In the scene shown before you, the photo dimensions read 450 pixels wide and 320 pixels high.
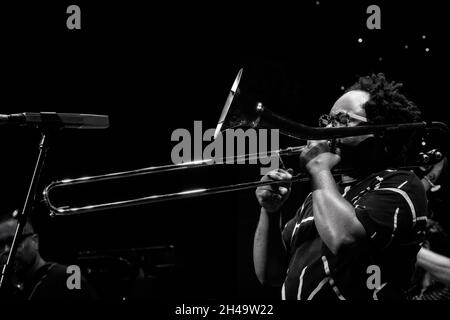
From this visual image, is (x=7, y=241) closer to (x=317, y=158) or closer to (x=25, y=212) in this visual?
(x=25, y=212)

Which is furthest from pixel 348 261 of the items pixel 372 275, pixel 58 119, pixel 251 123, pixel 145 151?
pixel 145 151

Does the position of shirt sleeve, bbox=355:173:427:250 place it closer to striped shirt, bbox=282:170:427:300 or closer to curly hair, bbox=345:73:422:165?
striped shirt, bbox=282:170:427:300

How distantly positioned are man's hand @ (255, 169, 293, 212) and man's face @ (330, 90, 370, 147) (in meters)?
0.27

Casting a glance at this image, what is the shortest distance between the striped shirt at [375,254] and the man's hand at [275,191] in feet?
0.87

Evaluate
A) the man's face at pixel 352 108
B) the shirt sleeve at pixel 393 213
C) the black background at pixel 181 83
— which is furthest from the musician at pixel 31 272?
the shirt sleeve at pixel 393 213

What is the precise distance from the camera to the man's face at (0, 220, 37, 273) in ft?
13.7

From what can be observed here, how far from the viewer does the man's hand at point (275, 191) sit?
2.20m

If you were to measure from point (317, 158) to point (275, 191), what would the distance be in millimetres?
277

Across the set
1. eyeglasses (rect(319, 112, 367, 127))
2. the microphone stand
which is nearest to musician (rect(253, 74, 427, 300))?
eyeglasses (rect(319, 112, 367, 127))

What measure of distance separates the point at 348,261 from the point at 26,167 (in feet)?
12.2

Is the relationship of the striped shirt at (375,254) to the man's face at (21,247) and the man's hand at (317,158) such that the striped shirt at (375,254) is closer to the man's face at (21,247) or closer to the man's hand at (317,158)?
the man's hand at (317,158)

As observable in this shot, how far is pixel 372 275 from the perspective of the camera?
1.98 metres

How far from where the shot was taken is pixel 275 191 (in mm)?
2281

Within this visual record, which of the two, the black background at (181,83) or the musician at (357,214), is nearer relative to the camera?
the musician at (357,214)
